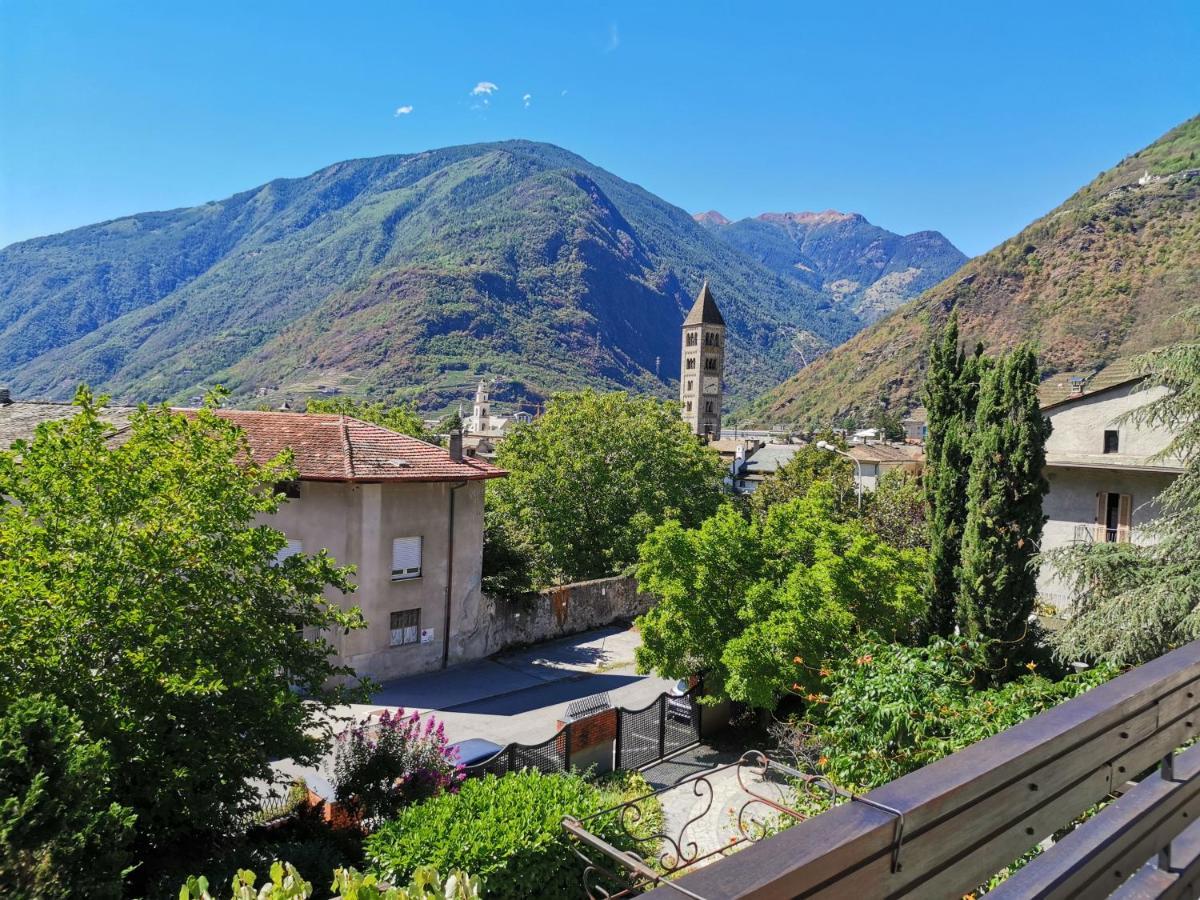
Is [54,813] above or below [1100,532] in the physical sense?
below

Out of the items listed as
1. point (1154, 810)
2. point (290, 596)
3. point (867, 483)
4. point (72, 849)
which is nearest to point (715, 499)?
point (867, 483)

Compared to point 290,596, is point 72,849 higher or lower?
lower

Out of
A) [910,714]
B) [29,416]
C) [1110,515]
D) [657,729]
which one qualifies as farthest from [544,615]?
[910,714]

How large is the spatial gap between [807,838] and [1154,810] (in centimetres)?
118

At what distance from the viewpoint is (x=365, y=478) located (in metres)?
20.3

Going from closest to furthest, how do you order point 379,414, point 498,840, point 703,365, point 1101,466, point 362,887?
point 362,887, point 498,840, point 1101,466, point 379,414, point 703,365

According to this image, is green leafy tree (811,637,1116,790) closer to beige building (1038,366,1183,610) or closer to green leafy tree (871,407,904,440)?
beige building (1038,366,1183,610)

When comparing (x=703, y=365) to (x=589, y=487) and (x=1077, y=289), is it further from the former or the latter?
(x=589, y=487)

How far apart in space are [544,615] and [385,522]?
8007 millimetres

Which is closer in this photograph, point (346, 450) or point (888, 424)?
point (346, 450)

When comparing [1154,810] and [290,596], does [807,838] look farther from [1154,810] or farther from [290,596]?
[290,596]

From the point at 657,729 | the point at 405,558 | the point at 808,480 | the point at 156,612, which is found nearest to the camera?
the point at 156,612

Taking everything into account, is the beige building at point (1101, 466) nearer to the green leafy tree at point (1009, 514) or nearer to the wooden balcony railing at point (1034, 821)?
the green leafy tree at point (1009, 514)

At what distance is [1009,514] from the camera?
16.5m
